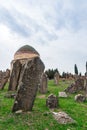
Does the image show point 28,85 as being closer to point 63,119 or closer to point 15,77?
point 63,119

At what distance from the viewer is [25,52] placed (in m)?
52.9

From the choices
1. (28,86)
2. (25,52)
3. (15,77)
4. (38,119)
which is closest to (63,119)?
(38,119)

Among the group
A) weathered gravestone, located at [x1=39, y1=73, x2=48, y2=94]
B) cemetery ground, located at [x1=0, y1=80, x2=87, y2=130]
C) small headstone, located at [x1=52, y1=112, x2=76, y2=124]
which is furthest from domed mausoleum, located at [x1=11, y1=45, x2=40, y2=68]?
small headstone, located at [x1=52, y1=112, x2=76, y2=124]

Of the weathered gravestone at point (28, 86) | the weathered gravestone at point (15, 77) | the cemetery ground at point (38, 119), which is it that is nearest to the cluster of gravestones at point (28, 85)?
the weathered gravestone at point (28, 86)

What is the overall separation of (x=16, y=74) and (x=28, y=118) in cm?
1466

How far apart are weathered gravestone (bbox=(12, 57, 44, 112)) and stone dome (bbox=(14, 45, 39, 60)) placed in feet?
108

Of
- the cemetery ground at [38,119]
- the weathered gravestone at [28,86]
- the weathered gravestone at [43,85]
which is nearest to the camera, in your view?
the cemetery ground at [38,119]

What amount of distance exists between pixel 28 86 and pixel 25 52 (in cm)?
3448

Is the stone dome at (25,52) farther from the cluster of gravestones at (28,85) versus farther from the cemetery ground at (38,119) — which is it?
the cluster of gravestones at (28,85)

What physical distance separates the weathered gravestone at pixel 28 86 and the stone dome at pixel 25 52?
108 feet

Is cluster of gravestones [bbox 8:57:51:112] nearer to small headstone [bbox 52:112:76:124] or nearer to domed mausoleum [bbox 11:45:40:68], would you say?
small headstone [bbox 52:112:76:124]

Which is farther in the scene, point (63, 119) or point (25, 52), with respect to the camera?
point (25, 52)

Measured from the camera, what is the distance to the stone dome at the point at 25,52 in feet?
172

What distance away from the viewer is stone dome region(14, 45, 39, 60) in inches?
2061
